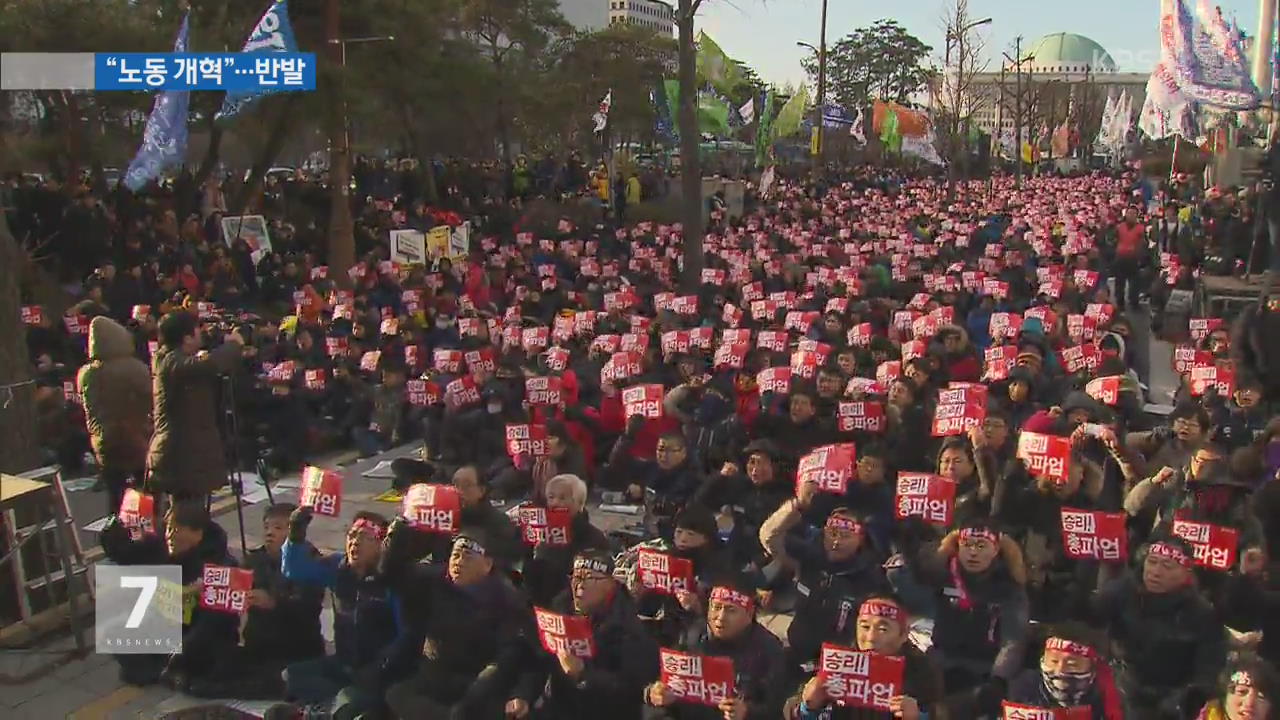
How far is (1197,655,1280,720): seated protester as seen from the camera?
155 inches

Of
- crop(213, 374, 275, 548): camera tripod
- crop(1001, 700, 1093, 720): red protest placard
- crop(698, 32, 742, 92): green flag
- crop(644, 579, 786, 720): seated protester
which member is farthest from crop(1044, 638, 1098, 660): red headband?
crop(698, 32, 742, 92): green flag

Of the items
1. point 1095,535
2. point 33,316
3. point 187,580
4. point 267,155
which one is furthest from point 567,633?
point 267,155

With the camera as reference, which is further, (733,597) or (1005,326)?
(1005,326)

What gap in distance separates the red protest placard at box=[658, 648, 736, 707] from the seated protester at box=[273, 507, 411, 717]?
1.53 meters

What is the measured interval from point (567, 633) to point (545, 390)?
4652 millimetres

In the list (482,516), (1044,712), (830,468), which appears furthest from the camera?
(482,516)

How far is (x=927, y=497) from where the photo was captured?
6020 millimetres

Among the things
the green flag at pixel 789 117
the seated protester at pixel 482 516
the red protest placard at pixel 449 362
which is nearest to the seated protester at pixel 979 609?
the seated protester at pixel 482 516

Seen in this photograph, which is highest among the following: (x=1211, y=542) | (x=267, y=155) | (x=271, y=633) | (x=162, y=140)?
(x=267, y=155)

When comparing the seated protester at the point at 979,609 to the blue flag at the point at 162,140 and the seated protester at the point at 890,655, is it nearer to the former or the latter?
the seated protester at the point at 890,655

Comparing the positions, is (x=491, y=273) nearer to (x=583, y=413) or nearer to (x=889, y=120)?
(x=583, y=413)

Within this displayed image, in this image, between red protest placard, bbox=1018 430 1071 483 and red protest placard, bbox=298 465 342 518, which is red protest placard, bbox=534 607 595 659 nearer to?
red protest placard, bbox=298 465 342 518

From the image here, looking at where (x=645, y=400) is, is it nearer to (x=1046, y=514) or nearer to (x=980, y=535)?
(x=1046, y=514)
